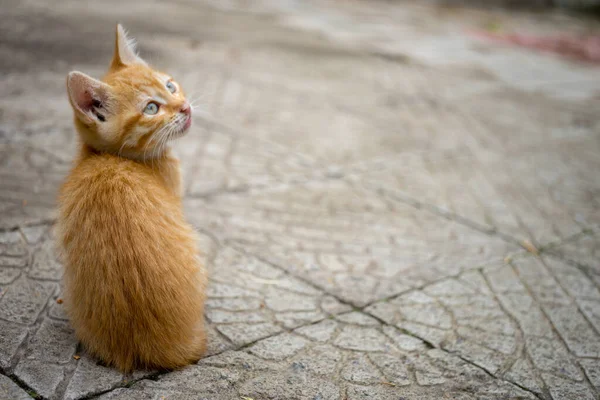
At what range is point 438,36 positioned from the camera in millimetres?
12156

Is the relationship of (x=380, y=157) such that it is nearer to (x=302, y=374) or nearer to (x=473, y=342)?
(x=473, y=342)

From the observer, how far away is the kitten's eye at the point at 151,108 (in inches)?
115

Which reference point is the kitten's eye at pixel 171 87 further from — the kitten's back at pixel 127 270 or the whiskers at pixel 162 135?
the kitten's back at pixel 127 270

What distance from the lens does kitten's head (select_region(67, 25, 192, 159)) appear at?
2777 mm

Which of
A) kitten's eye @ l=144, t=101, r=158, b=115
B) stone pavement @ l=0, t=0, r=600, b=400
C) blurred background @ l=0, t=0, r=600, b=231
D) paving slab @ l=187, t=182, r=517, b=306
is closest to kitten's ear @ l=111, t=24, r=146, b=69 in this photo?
kitten's eye @ l=144, t=101, r=158, b=115

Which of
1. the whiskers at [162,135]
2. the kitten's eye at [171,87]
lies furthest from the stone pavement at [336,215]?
the kitten's eye at [171,87]

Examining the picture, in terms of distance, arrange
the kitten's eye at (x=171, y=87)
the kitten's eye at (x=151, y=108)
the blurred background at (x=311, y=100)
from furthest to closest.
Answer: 1. the blurred background at (x=311, y=100)
2. the kitten's eye at (x=171, y=87)
3. the kitten's eye at (x=151, y=108)

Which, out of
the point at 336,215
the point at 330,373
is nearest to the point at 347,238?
the point at 336,215

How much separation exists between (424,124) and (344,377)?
4779 mm

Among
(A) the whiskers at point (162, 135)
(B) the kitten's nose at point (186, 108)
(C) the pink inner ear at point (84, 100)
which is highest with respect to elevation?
(C) the pink inner ear at point (84, 100)

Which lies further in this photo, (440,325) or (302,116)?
(302,116)

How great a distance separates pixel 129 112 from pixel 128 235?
63cm

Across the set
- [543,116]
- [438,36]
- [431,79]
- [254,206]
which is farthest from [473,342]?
[438,36]

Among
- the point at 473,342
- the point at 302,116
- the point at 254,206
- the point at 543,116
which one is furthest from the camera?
the point at 543,116
